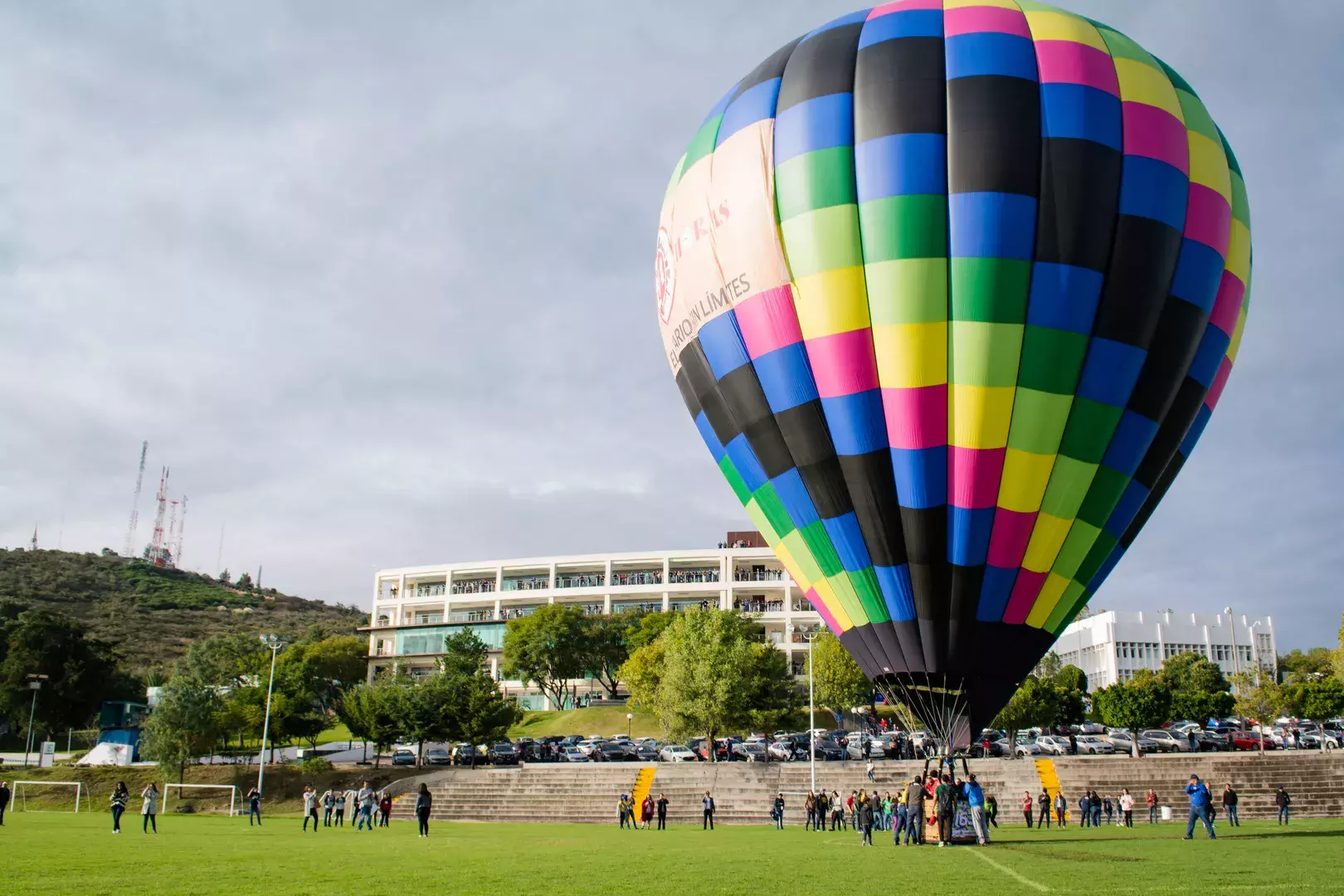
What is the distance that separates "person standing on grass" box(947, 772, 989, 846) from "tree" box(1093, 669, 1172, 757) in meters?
29.1

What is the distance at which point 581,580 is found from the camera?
310ft

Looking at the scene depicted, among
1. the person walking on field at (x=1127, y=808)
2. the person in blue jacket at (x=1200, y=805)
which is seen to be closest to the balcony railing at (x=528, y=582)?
the person walking on field at (x=1127, y=808)

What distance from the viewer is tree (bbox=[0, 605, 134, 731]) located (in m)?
63.1

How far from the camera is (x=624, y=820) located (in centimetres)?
3164

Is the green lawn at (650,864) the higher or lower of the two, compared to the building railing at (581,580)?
lower

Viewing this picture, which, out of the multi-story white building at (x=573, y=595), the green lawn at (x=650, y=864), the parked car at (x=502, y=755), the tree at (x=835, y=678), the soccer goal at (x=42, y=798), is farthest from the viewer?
the multi-story white building at (x=573, y=595)

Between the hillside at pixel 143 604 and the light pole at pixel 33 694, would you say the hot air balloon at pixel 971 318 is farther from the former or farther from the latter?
the hillside at pixel 143 604

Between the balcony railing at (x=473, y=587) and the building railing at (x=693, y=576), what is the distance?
750 inches

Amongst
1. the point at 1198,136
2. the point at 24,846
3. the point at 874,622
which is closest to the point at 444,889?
the point at 874,622

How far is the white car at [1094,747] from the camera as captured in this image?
47.8 m

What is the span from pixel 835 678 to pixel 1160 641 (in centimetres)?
5412

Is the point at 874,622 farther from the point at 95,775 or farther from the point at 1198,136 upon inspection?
the point at 95,775

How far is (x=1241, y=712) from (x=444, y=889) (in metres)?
50.7

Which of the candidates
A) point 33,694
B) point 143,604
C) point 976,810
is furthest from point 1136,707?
point 143,604
